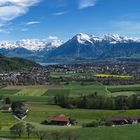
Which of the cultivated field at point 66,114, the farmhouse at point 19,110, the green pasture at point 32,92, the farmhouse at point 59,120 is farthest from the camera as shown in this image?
the green pasture at point 32,92

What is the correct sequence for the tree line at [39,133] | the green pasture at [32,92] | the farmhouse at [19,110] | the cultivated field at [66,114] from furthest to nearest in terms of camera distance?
the green pasture at [32,92] < the farmhouse at [19,110] < the cultivated field at [66,114] < the tree line at [39,133]

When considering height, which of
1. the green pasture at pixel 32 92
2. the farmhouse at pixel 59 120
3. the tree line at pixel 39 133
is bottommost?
the farmhouse at pixel 59 120

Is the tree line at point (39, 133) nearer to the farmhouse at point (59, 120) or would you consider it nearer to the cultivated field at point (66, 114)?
the cultivated field at point (66, 114)

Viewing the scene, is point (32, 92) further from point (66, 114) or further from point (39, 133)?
point (39, 133)

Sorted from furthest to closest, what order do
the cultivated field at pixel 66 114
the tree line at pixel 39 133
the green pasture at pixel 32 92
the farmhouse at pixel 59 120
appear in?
the green pasture at pixel 32 92
the farmhouse at pixel 59 120
the cultivated field at pixel 66 114
the tree line at pixel 39 133

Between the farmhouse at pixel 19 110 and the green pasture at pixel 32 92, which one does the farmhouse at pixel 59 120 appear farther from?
the green pasture at pixel 32 92

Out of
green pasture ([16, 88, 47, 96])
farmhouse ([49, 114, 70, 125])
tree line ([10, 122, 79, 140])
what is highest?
green pasture ([16, 88, 47, 96])

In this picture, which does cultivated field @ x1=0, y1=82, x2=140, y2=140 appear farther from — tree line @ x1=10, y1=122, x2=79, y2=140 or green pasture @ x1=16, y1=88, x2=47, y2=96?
tree line @ x1=10, y1=122, x2=79, y2=140

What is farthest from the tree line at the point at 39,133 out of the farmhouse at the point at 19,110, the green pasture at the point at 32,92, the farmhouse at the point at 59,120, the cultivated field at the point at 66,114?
the green pasture at the point at 32,92

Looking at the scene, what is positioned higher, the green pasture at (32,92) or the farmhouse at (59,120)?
the green pasture at (32,92)

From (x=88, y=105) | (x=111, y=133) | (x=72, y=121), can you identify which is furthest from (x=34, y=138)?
(x=88, y=105)

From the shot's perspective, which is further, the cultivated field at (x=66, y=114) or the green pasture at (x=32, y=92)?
the green pasture at (x=32, y=92)

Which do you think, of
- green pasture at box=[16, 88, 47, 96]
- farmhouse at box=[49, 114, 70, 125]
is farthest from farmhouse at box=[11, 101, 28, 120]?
green pasture at box=[16, 88, 47, 96]
